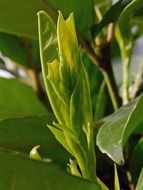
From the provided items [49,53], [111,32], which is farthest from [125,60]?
[49,53]

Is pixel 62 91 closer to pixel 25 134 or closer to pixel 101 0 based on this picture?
pixel 25 134

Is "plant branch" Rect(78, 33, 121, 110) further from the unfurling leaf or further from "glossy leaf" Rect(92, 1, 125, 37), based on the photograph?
the unfurling leaf

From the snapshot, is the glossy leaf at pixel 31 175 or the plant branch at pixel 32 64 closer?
the glossy leaf at pixel 31 175

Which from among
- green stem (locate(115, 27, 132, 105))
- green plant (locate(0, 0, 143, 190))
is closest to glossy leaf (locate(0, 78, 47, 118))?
green plant (locate(0, 0, 143, 190))

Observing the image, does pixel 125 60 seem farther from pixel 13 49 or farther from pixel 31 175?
pixel 31 175

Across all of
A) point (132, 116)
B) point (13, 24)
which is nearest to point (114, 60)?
point (13, 24)

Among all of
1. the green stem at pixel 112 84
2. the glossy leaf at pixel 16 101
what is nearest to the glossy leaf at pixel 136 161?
the green stem at pixel 112 84

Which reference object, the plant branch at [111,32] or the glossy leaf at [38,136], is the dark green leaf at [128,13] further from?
the glossy leaf at [38,136]
